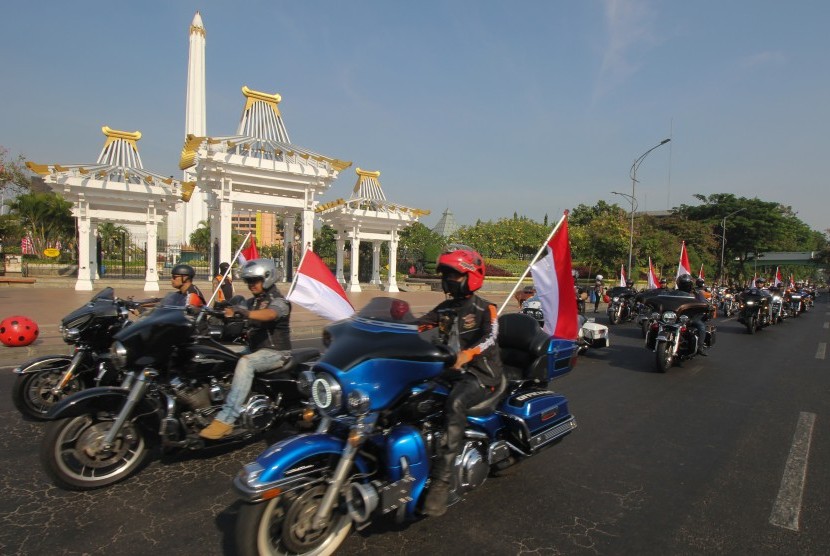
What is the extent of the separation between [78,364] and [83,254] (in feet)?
62.4

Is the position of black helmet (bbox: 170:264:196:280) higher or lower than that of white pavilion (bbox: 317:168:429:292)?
lower

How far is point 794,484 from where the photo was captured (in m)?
3.85

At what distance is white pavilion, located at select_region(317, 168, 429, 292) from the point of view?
26.7 meters

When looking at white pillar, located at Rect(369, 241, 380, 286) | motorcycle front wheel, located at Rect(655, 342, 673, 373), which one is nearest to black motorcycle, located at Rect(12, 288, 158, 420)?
motorcycle front wheel, located at Rect(655, 342, 673, 373)

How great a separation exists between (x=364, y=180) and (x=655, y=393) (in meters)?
24.7

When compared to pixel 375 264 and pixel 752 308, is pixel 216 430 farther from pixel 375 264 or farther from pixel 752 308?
pixel 375 264

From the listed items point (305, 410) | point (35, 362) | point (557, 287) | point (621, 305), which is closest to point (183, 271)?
point (35, 362)

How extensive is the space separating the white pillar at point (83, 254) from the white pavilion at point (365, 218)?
11.1 m

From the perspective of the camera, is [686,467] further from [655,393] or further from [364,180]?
[364,180]

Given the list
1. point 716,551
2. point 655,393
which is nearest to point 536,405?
point 716,551

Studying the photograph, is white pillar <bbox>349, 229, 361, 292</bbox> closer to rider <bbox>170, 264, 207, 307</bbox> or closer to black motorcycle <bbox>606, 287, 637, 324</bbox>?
black motorcycle <bbox>606, 287, 637, 324</bbox>

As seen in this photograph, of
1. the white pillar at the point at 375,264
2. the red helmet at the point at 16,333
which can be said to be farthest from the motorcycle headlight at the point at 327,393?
the white pillar at the point at 375,264

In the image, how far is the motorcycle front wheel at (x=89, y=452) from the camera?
335 cm

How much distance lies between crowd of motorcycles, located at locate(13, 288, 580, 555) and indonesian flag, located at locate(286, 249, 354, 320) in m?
0.72
